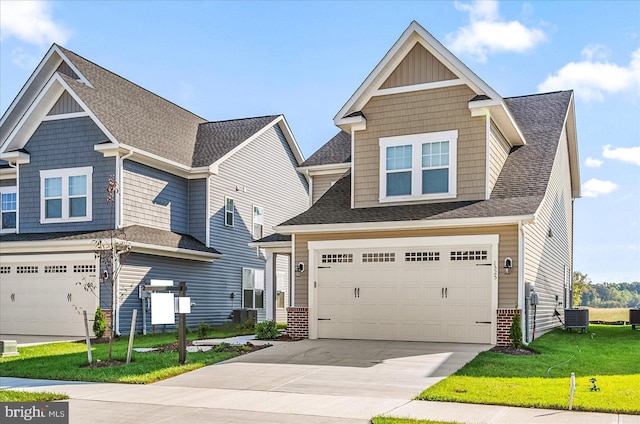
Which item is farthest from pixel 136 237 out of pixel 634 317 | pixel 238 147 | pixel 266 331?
pixel 634 317

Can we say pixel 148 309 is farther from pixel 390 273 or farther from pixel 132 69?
pixel 132 69

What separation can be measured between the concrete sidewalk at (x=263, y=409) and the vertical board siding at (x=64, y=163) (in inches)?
439

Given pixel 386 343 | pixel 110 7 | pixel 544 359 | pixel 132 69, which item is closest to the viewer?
pixel 544 359

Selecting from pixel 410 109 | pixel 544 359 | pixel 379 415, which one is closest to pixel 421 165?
pixel 410 109

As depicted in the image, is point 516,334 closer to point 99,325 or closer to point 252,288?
point 99,325

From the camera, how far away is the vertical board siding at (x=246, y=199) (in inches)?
1032

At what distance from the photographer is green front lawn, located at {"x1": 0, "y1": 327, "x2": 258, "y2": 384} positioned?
12.4 metres

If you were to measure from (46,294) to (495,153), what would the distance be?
14669 mm

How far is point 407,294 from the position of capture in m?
17.1

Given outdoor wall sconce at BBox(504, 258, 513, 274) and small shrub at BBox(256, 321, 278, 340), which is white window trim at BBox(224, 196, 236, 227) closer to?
small shrub at BBox(256, 321, 278, 340)

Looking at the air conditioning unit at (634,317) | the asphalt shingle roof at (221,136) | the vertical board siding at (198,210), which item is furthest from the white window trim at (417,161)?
the air conditioning unit at (634,317)

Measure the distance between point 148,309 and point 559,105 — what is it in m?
15.1

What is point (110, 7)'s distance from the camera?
17984 mm

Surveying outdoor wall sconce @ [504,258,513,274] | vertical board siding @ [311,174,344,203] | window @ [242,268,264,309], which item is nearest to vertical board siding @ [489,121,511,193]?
outdoor wall sconce @ [504,258,513,274]
